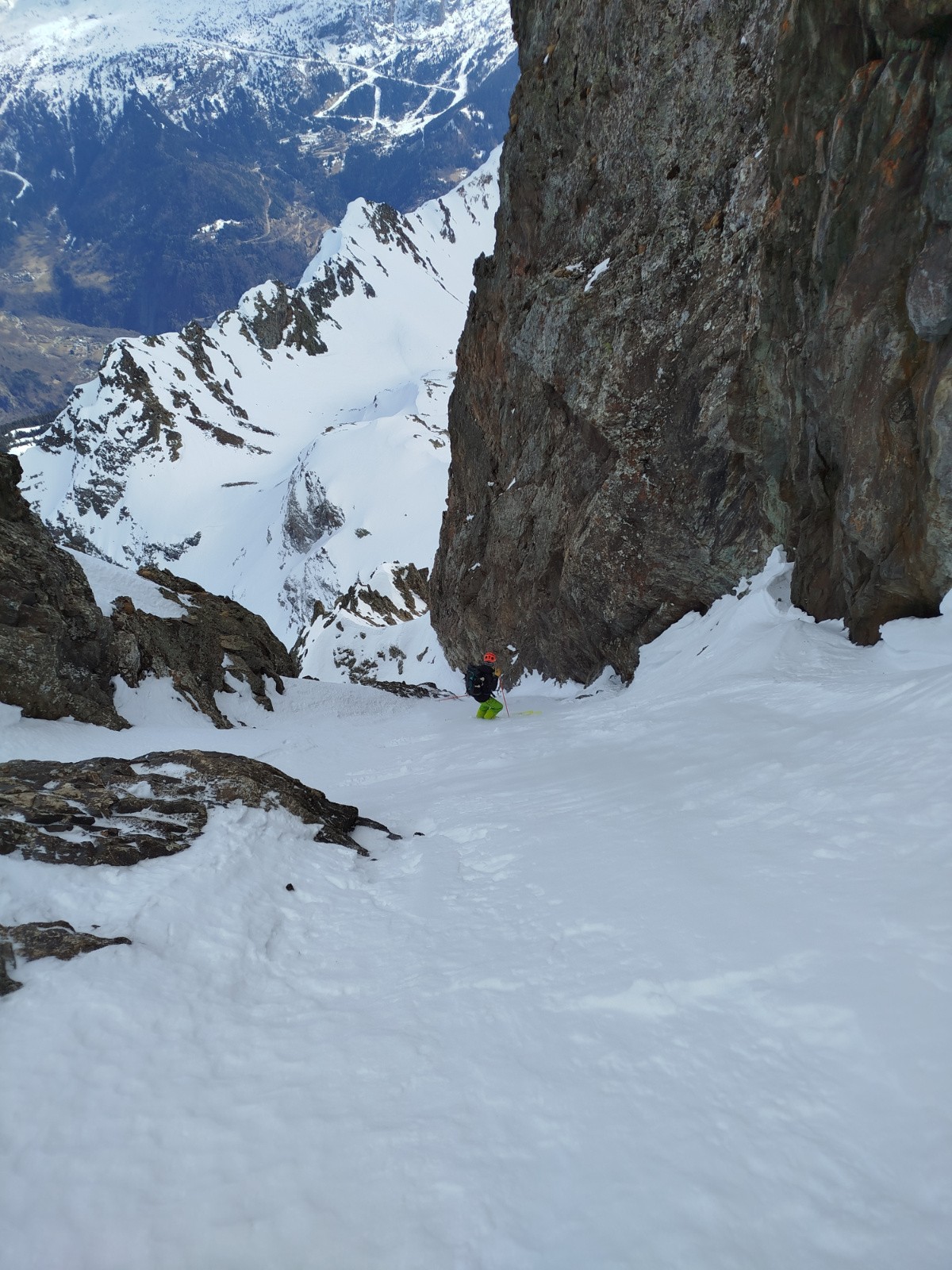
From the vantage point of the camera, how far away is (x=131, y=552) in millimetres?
101188

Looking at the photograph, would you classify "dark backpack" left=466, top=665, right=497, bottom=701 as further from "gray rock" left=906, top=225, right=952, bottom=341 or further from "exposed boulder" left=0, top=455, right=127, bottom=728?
"gray rock" left=906, top=225, right=952, bottom=341

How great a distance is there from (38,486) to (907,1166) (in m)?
135

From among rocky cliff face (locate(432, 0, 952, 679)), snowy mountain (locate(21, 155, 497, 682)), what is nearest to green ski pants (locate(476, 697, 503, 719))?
rocky cliff face (locate(432, 0, 952, 679))

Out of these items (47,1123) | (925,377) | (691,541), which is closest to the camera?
A: (47,1123)

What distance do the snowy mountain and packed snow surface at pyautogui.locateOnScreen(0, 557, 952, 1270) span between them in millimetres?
27708

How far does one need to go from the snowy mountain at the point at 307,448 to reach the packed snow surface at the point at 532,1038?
90.9ft

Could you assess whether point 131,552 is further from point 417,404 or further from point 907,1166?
point 907,1166

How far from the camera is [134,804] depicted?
6.20 meters

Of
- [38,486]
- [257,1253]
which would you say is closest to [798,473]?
[257,1253]

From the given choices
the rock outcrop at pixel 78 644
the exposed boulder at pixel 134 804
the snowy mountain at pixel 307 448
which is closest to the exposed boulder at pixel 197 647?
the rock outcrop at pixel 78 644

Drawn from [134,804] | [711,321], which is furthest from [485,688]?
[134,804]

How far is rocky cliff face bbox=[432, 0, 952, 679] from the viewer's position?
7.00 meters

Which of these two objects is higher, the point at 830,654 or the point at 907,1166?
the point at 830,654

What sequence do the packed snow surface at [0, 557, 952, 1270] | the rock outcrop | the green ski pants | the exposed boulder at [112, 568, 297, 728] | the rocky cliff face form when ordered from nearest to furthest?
the packed snow surface at [0, 557, 952, 1270] < the rocky cliff face < the rock outcrop < the green ski pants < the exposed boulder at [112, 568, 297, 728]
